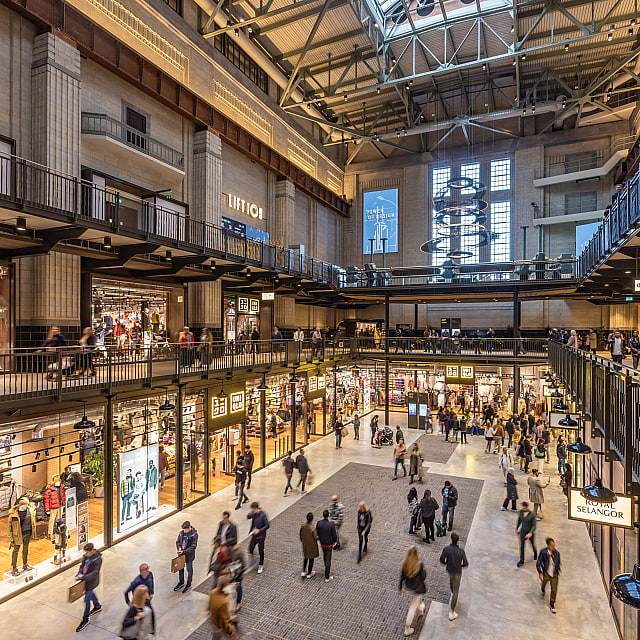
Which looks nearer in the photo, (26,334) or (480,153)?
(26,334)

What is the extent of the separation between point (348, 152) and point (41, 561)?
32.1 m

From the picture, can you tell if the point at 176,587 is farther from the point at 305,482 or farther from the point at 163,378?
the point at 305,482

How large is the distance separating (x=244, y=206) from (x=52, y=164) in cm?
1092

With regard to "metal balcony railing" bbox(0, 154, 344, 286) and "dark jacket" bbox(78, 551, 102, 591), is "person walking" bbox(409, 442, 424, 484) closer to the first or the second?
"metal balcony railing" bbox(0, 154, 344, 286)

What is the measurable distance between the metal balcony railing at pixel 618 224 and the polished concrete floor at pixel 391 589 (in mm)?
7370

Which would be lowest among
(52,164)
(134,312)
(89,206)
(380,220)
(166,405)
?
(166,405)

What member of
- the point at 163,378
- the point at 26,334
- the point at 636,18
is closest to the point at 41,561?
the point at 163,378

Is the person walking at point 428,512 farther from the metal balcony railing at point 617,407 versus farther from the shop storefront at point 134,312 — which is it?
the shop storefront at point 134,312

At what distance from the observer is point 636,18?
62.8ft

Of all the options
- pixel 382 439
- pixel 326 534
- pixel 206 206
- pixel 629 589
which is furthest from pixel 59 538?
pixel 206 206

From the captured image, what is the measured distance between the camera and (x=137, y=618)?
5.75m

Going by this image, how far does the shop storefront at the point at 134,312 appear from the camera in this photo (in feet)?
45.5

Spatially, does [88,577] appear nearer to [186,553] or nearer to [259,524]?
[186,553]

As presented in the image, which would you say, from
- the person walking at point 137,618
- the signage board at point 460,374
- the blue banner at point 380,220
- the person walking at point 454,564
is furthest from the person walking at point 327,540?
the blue banner at point 380,220
